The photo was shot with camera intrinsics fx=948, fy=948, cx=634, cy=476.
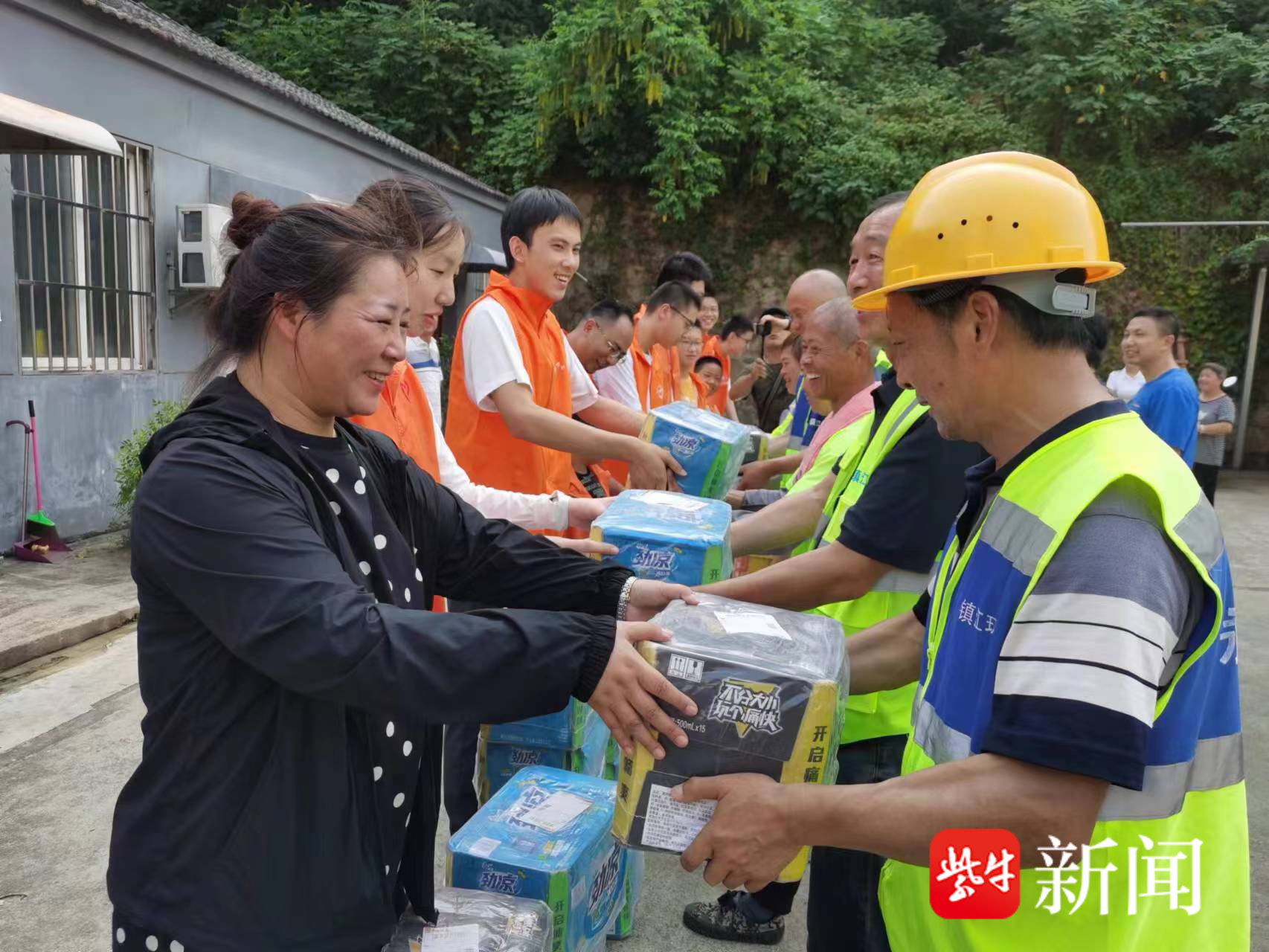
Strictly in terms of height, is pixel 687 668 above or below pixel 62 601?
above

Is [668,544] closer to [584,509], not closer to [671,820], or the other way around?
[584,509]

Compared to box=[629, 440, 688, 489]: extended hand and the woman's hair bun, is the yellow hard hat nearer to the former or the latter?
the woman's hair bun

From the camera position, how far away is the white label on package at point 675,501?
2387 mm

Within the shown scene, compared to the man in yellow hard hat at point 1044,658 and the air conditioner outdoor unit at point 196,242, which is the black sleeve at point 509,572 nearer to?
the man in yellow hard hat at point 1044,658

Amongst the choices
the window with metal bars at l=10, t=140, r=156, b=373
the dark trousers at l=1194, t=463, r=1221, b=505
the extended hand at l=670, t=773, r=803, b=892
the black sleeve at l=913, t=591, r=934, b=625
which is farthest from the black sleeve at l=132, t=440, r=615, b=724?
the dark trousers at l=1194, t=463, r=1221, b=505

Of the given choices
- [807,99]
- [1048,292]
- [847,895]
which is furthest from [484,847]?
[807,99]

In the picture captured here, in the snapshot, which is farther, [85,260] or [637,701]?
[85,260]

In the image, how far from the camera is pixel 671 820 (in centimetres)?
133

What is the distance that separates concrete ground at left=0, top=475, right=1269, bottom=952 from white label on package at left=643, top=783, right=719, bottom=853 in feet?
2.61

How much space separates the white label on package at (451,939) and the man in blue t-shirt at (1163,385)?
5585 millimetres

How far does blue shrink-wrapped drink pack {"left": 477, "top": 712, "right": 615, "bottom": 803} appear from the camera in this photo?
9.02ft

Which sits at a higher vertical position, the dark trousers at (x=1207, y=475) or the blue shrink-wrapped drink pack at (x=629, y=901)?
the dark trousers at (x=1207, y=475)

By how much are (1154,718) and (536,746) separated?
1.94 metres

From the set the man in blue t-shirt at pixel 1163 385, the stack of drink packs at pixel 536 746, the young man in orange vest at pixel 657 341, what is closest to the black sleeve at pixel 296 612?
the stack of drink packs at pixel 536 746
